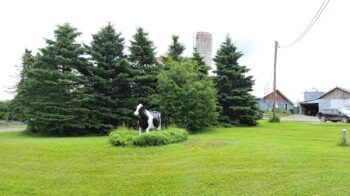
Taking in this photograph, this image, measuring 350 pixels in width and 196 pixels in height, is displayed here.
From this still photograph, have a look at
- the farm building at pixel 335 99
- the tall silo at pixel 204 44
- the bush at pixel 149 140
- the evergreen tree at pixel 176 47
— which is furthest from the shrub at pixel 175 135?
the farm building at pixel 335 99

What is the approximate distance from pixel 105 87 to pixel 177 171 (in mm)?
15462

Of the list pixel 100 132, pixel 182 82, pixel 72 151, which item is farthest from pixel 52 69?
pixel 72 151

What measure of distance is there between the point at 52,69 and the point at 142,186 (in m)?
16.4

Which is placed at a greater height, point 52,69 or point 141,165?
point 52,69

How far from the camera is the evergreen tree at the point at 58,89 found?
19547 mm

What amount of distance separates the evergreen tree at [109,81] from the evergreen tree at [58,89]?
32.8 inches

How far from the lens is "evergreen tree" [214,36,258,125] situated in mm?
25344

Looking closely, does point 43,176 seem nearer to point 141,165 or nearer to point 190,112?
point 141,165

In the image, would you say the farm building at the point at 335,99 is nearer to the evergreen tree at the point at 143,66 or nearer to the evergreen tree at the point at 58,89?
the evergreen tree at the point at 143,66

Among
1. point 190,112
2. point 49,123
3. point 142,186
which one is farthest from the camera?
point 49,123

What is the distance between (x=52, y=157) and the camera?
8.95 metres

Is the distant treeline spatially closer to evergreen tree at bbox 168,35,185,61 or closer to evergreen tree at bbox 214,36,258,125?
evergreen tree at bbox 168,35,185,61

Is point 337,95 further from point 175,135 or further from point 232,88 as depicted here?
point 175,135

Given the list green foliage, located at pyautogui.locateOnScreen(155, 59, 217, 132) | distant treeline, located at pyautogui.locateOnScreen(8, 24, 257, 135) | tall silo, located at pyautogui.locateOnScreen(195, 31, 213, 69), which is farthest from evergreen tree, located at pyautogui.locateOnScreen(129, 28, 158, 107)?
tall silo, located at pyautogui.locateOnScreen(195, 31, 213, 69)
